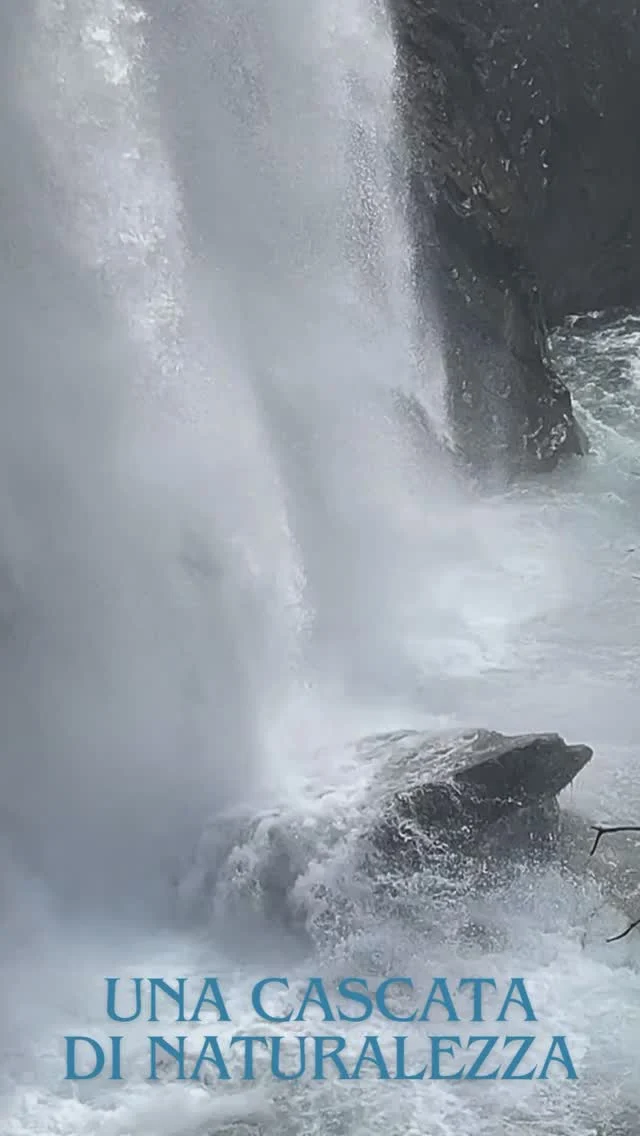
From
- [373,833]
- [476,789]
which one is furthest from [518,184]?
[373,833]

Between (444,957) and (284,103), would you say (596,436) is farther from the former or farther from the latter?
(444,957)

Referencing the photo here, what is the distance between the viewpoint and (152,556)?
11.6 metres

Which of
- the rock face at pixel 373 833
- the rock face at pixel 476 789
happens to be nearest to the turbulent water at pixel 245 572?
the rock face at pixel 373 833

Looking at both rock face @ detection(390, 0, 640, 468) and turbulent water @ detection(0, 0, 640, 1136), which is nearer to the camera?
turbulent water @ detection(0, 0, 640, 1136)

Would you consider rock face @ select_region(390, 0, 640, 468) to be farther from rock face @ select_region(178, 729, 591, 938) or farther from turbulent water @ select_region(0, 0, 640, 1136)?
rock face @ select_region(178, 729, 591, 938)

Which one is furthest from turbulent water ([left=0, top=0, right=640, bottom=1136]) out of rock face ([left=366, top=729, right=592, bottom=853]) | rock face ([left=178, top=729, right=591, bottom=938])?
rock face ([left=366, top=729, right=592, bottom=853])

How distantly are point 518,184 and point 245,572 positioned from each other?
8142mm

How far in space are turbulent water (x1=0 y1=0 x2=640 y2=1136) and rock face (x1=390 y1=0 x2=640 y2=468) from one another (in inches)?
15.8

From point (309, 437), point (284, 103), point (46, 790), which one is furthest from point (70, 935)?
point (284, 103)

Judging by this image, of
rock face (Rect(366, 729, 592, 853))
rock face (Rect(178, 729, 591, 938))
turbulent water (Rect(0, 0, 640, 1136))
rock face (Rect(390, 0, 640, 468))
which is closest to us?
turbulent water (Rect(0, 0, 640, 1136))

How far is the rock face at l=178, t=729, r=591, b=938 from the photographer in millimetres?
9805

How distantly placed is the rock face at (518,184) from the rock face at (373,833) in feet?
21.1

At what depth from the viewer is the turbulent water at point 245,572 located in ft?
31.0

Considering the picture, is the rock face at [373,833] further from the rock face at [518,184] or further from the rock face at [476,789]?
the rock face at [518,184]
